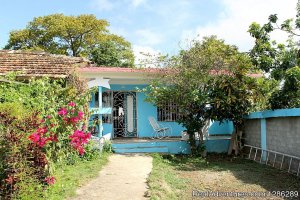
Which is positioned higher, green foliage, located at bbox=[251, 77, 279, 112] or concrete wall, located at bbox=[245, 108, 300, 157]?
green foliage, located at bbox=[251, 77, 279, 112]

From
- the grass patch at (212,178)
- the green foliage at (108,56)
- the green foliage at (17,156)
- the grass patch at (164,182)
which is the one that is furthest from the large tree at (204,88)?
the green foliage at (108,56)

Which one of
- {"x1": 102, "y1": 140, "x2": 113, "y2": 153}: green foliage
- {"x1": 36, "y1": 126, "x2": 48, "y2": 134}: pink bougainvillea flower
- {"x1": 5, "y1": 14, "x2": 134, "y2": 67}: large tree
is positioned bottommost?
{"x1": 102, "y1": 140, "x2": 113, "y2": 153}: green foliage

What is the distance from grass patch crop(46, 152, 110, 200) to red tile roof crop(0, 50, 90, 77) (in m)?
2.62

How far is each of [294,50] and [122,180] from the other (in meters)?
9.36

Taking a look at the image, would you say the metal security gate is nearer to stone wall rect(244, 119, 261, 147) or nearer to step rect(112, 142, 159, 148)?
step rect(112, 142, 159, 148)

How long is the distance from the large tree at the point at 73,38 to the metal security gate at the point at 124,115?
40.6ft

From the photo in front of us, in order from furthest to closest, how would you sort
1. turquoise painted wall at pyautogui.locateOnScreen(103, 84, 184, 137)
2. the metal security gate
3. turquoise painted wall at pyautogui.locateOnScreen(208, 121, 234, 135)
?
turquoise painted wall at pyautogui.locateOnScreen(208, 121, 234, 135)
the metal security gate
turquoise painted wall at pyautogui.locateOnScreen(103, 84, 184, 137)

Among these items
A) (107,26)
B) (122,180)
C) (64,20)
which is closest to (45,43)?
(64,20)

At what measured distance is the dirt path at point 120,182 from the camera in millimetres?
6723

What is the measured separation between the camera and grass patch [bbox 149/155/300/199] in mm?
7440

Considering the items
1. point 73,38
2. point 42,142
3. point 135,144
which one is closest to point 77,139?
point 42,142

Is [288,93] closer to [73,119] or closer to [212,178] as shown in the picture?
[212,178]

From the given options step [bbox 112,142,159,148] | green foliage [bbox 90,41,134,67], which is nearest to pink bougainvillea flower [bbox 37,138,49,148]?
step [bbox 112,142,159,148]

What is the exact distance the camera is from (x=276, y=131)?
1009 cm
